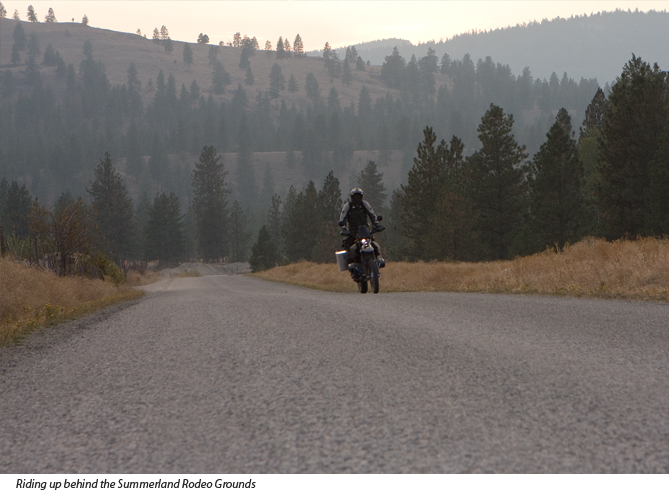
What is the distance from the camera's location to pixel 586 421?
362 cm

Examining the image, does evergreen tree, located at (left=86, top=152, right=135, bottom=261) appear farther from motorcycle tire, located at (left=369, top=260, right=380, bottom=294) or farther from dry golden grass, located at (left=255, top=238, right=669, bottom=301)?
motorcycle tire, located at (left=369, top=260, right=380, bottom=294)

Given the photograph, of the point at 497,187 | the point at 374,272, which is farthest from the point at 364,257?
the point at 497,187

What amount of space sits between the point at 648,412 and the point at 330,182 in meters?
62.7

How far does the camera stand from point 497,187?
47.7 meters

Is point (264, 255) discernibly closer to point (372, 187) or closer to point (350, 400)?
point (372, 187)

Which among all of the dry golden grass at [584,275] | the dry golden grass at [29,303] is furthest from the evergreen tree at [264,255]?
the dry golden grass at [29,303]

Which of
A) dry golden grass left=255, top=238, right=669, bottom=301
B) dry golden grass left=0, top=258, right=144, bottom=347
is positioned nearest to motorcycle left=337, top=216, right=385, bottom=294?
dry golden grass left=255, top=238, right=669, bottom=301

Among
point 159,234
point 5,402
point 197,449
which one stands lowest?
point 159,234

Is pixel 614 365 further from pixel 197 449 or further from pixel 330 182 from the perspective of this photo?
pixel 330 182

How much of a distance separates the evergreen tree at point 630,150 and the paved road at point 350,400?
29.1 m

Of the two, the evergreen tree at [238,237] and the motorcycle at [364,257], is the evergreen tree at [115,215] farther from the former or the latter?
the motorcycle at [364,257]
